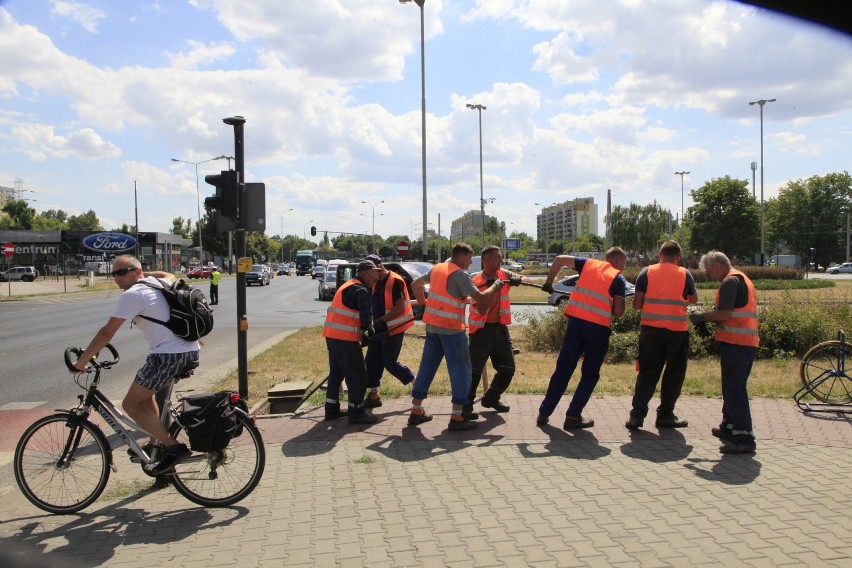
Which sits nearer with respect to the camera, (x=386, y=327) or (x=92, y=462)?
(x=92, y=462)

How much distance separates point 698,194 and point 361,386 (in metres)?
65.1

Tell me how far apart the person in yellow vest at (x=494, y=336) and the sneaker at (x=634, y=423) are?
4.27 ft

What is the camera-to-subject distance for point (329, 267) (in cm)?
3547

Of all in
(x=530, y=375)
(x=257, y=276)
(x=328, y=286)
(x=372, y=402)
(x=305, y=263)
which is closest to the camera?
(x=372, y=402)

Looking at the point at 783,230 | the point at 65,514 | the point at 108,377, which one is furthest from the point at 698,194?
the point at 65,514

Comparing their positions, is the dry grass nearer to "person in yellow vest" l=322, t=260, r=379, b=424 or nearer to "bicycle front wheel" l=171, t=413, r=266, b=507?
"person in yellow vest" l=322, t=260, r=379, b=424

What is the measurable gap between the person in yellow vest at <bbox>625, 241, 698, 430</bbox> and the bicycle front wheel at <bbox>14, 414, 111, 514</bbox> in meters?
4.56

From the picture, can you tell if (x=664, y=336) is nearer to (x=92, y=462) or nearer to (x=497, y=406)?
(x=497, y=406)

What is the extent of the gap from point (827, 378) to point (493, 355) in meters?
3.50

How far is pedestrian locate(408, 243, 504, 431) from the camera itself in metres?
6.41

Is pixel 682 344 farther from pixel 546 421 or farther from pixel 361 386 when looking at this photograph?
pixel 361 386

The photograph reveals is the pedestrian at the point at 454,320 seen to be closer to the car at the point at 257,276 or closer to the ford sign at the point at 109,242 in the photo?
the car at the point at 257,276

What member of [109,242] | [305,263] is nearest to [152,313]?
[109,242]

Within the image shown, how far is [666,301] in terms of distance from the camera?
6367mm
